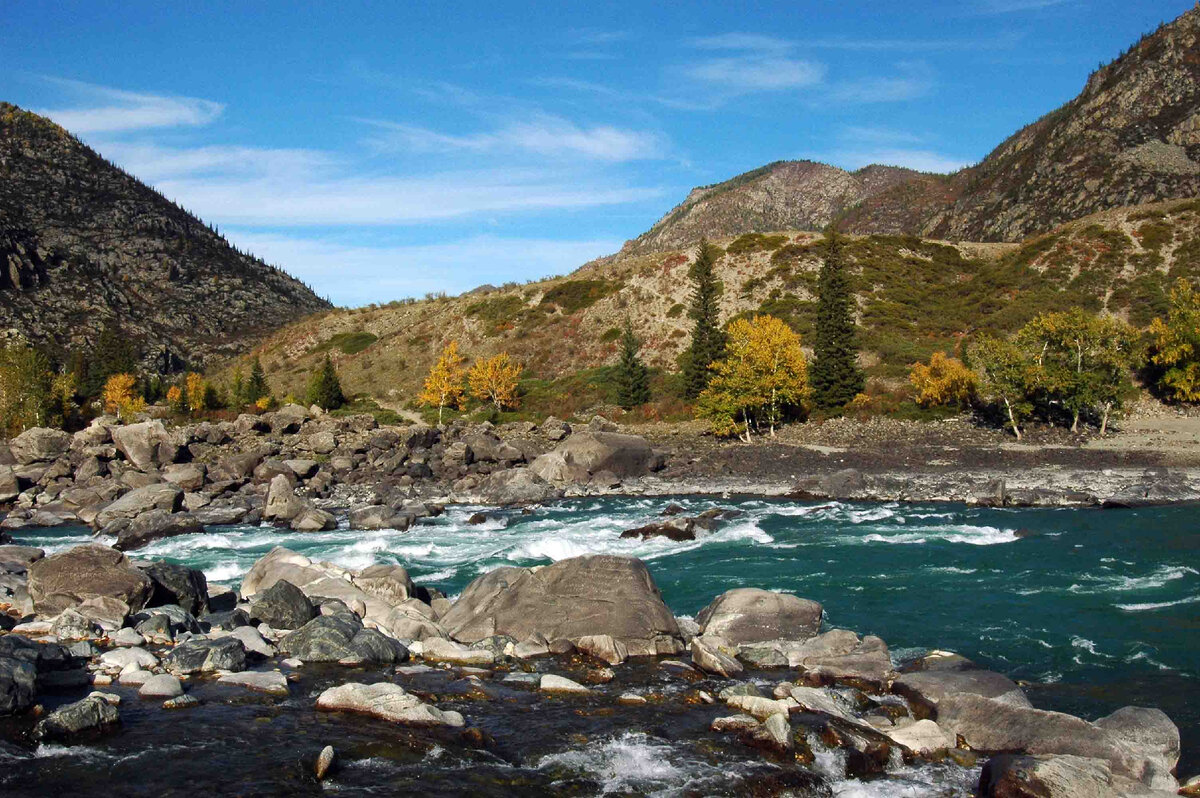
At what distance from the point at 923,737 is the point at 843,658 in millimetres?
3149

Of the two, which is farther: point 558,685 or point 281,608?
point 281,608

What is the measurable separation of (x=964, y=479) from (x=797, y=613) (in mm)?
23242

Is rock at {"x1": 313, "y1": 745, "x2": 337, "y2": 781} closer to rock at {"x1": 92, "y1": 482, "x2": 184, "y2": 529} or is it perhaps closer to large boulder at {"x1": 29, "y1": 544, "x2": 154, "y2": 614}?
large boulder at {"x1": 29, "y1": 544, "x2": 154, "y2": 614}

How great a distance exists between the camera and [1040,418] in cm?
4984

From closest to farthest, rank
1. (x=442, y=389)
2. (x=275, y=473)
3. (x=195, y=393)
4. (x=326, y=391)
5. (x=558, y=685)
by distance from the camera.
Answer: (x=558, y=685) < (x=275, y=473) < (x=442, y=389) < (x=326, y=391) < (x=195, y=393)

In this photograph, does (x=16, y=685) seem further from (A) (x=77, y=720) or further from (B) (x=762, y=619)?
(B) (x=762, y=619)

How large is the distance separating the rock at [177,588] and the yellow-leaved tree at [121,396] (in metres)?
65.8

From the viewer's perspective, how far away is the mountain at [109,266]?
10831 centimetres

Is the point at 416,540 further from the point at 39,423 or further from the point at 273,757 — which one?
the point at 39,423

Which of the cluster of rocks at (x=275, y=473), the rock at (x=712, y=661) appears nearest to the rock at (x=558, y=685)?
the rock at (x=712, y=661)

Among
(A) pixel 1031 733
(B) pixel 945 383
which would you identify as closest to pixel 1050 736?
(A) pixel 1031 733

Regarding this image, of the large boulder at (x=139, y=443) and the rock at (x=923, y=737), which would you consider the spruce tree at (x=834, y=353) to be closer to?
the large boulder at (x=139, y=443)

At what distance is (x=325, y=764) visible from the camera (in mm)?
10531

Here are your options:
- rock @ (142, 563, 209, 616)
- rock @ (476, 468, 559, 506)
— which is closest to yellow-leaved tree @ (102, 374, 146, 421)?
rock @ (476, 468, 559, 506)
